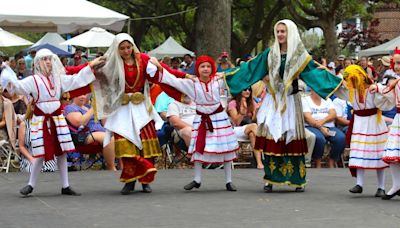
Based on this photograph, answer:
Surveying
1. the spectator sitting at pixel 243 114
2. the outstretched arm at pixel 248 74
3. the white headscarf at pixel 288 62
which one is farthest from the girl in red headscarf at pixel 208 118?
the spectator sitting at pixel 243 114

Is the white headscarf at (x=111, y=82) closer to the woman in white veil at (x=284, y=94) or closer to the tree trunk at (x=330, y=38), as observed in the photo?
the woman in white veil at (x=284, y=94)

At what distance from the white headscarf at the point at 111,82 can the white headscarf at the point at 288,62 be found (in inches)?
60.8

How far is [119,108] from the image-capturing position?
10.5m

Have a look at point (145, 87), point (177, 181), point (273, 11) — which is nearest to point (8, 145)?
point (177, 181)

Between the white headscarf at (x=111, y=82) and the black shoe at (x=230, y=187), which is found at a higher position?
the white headscarf at (x=111, y=82)

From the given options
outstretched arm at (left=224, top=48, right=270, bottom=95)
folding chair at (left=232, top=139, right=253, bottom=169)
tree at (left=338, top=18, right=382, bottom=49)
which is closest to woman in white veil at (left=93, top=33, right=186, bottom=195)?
outstretched arm at (left=224, top=48, right=270, bottom=95)

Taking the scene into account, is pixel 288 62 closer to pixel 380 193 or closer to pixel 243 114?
pixel 380 193

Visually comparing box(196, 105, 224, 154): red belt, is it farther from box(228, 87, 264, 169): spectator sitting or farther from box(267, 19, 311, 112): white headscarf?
box(228, 87, 264, 169): spectator sitting

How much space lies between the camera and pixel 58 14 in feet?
54.1

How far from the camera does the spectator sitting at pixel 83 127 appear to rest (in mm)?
13023

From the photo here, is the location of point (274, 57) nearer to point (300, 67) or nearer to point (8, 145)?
point (300, 67)

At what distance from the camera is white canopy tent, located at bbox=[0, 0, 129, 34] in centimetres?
1630

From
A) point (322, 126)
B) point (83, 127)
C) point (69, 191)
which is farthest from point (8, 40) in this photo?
point (69, 191)

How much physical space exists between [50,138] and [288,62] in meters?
2.78
